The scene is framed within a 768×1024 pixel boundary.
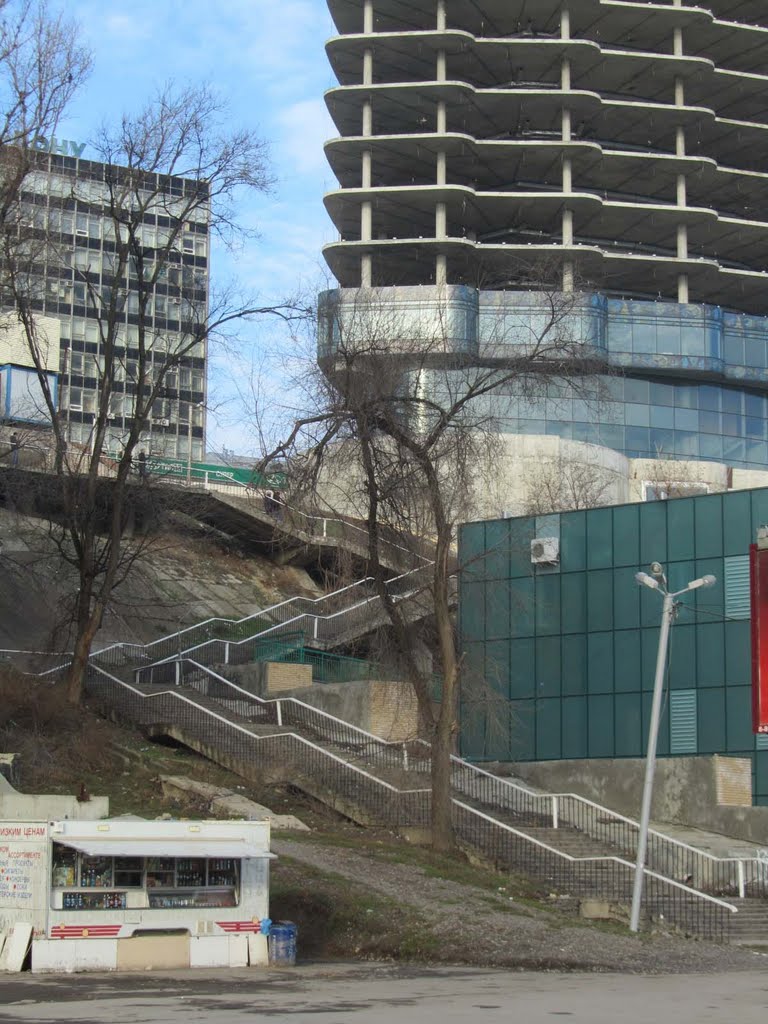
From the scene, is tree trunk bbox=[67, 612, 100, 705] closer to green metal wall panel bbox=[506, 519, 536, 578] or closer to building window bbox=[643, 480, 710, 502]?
green metal wall panel bbox=[506, 519, 536, 578]

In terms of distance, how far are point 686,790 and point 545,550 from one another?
7.86 metres

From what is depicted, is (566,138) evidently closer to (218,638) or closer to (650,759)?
(218,638)

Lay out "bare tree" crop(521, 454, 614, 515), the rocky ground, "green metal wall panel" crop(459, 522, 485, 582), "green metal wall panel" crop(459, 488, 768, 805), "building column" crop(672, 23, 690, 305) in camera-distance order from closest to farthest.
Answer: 1. the rocky ground
2. "green metal wall panel" crop(459, 488, 768, 805)
3. "green metal wall panel" crop(459, 522, 485, 582)
4. "bare tree" crop(521, 454, 614, 515)
5. "building column" crop(672, 23, 690, 305)

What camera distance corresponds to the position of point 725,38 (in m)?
101

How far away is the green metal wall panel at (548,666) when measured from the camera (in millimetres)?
40938

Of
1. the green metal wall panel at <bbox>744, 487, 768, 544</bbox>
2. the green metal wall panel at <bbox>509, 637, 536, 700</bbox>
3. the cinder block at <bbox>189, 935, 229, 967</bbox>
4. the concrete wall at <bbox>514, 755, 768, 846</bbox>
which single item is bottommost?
the cinder block at <bbox>189, 935, 229, 967</bbox>

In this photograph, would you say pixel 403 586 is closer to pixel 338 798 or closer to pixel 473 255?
pixel 338 798

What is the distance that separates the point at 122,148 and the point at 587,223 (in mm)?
64532

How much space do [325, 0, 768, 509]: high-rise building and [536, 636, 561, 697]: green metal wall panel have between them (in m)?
47.5

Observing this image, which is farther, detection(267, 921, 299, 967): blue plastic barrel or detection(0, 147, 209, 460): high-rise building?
detection(0, 147, 209, 460): high-rise building

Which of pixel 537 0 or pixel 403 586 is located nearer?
pixel 403 586

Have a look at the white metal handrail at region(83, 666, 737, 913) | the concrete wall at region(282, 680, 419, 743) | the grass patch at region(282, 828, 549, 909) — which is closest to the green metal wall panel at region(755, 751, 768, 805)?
the white metal handrail at region(83, 666, 737, 913)

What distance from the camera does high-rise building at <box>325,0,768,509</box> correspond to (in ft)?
303

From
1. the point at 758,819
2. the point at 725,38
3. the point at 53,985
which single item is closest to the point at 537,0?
the point at 725,38
